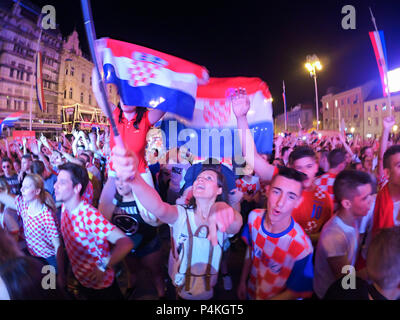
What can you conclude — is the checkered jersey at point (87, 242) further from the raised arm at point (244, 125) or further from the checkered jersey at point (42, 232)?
the raised arm at point (244, 125)

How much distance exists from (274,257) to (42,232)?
204 cm

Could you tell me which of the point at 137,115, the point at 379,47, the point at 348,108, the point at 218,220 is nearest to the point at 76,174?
the point at 137,115

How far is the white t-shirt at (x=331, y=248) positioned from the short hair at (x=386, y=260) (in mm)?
307

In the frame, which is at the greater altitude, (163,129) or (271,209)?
(163,129)

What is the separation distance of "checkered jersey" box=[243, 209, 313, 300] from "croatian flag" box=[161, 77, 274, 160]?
174 cm

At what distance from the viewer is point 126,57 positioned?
2.63 meters

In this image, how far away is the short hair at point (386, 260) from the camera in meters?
1.50

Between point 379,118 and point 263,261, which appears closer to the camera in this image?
point 263,261

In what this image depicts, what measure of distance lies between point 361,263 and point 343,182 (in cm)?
78

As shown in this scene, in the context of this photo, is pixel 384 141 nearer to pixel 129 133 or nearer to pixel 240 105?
pixel 240 105

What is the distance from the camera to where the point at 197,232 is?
6.43 feet
